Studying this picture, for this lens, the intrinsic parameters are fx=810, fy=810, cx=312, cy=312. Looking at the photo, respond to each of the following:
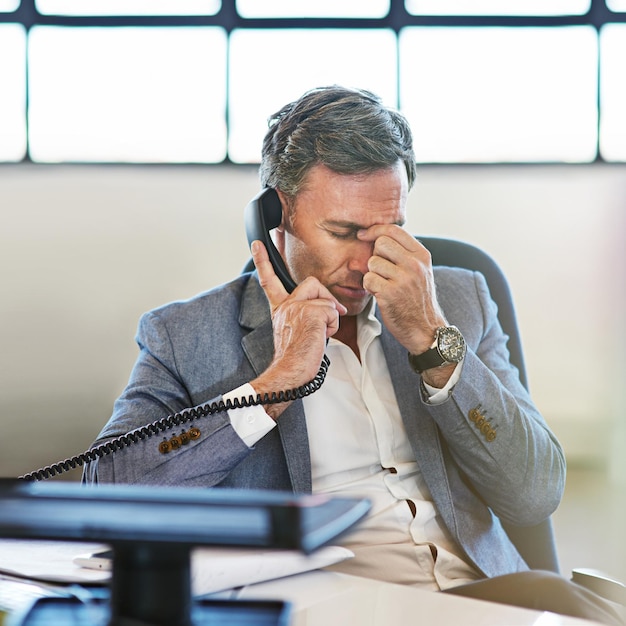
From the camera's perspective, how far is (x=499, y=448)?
133 centimetres

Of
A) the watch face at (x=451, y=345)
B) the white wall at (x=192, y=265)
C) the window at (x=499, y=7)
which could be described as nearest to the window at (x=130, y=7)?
the white wall at (x=192, y=265)

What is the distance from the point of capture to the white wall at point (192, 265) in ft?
9.73

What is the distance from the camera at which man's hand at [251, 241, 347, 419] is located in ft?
4.19

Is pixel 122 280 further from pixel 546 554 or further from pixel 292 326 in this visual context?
pixel 546 554

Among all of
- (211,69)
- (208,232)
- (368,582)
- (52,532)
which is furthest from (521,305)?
(52,532)

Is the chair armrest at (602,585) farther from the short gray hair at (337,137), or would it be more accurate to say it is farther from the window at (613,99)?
the window at (613,99)

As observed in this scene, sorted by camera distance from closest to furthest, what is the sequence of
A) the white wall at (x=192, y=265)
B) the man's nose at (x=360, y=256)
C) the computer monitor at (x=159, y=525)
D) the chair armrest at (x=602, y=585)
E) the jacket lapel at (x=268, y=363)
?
the computer monitor at (x=159, y=525) → the chair armrest at (x=602, y=585) → the jacket lapel at (x=268, y=363) → the man's nose at (x=360, y=256) → the white wall at (x=192, y=265)

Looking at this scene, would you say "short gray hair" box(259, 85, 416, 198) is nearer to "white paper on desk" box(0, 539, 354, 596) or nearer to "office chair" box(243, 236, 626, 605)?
"office chair" box(243, 236, 626, 605)

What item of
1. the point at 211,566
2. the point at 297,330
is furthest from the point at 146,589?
the point at 297,330

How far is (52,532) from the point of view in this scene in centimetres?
48

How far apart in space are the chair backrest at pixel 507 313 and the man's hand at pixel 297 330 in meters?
0.34

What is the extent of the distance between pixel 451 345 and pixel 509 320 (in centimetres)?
31

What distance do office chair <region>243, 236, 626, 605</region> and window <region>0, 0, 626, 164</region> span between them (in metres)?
1.58

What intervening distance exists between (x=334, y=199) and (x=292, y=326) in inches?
10.0
